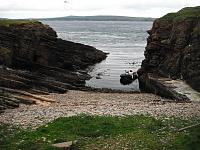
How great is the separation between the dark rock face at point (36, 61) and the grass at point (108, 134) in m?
23.3

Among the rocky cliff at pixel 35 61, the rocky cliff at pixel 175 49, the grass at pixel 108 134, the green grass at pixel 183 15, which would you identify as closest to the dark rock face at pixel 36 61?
the rocky cliff at pixel 35 61

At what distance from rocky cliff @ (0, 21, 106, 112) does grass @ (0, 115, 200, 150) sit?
22715 mm

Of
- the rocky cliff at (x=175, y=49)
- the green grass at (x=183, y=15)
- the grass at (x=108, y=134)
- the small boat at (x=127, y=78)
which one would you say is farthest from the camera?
the small boat at (x=127, y=78)

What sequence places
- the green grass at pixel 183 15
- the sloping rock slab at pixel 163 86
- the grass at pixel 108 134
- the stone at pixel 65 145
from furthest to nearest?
the green grass at pixel 183 15 < the sloping rock slab at pixel 163 86 < the grass at pixel 108 134 < the stone at pixel 65 145

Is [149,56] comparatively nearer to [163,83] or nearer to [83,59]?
[163,83]

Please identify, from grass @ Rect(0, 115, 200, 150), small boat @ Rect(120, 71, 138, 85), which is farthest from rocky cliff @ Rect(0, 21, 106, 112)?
grass @ Rect(0, 115, 200, 150)

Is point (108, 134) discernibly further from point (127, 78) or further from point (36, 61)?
point (127, 78)

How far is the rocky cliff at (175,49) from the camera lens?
57691 millimetres

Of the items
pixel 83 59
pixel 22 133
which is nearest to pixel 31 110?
pixel 22 133

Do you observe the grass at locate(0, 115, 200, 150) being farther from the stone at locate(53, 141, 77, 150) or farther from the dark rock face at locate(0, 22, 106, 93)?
the dark rock face at locate(0, 22, 106, 93)

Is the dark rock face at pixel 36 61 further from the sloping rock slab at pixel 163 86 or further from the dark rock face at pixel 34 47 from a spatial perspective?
the sloping rock slab at pixel 163 86

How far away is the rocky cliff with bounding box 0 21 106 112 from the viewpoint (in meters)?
58.7

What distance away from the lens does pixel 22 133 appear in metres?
31.1

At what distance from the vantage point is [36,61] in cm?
7562
